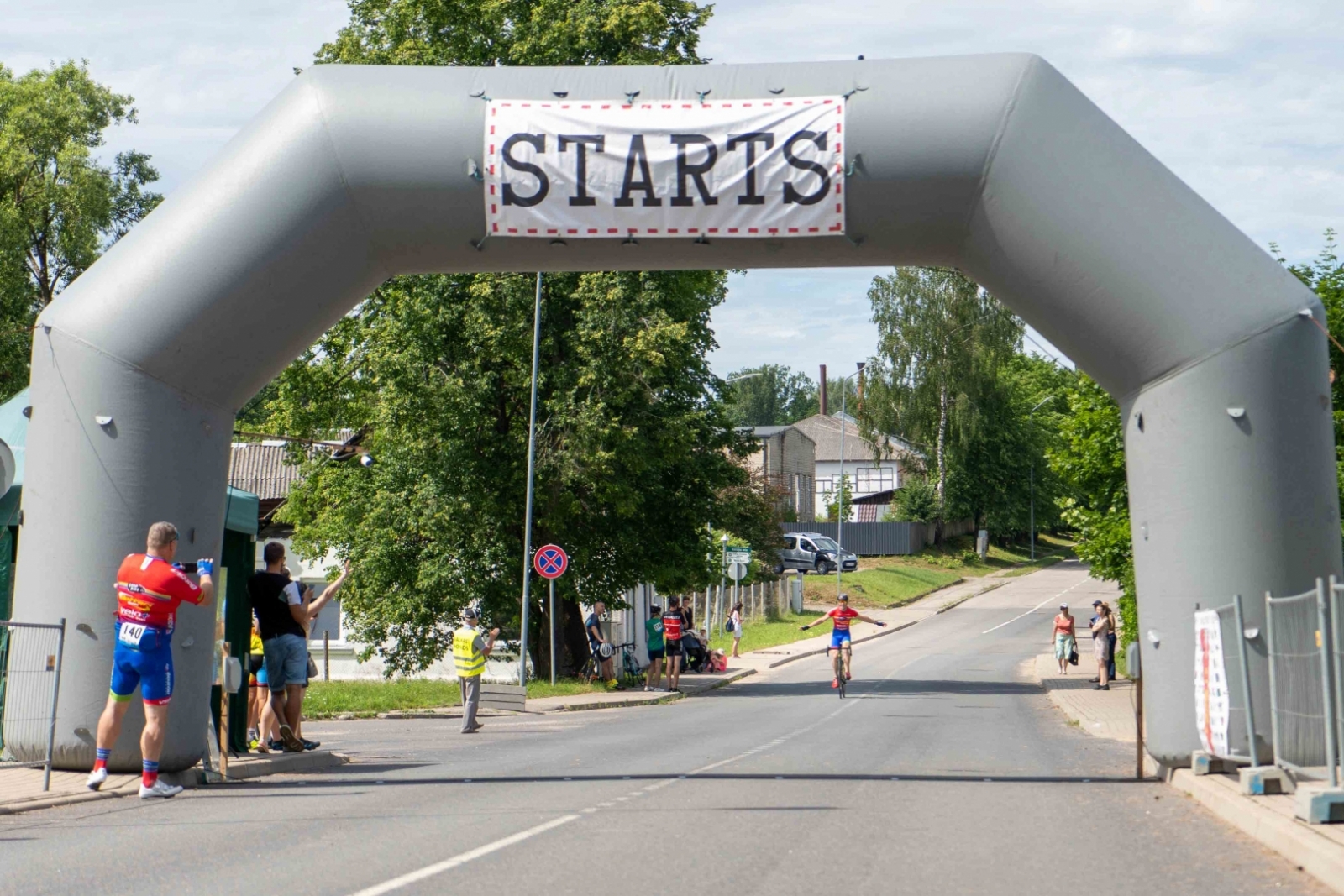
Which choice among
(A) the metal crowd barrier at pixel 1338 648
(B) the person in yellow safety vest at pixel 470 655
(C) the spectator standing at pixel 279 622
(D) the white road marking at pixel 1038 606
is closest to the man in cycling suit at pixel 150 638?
(C) the spectator standing at pixel 279 622

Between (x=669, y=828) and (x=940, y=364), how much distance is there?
6857 centimetres

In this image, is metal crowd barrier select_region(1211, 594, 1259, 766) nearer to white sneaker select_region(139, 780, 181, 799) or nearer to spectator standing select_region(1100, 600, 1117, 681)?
white sneaker select_region(139, 780, 181, 799)

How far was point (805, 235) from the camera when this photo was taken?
39.2 ft

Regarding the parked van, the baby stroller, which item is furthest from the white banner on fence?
the parked van

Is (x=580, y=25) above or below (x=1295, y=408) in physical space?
above

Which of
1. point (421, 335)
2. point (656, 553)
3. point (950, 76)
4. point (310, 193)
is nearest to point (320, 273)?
point (310, 193)

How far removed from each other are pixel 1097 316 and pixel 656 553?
2055 centimetres

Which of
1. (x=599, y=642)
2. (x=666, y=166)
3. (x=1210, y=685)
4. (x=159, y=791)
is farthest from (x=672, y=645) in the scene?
(x=159, y=791)

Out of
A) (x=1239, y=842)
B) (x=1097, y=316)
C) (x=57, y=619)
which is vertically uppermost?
(x=1097, y=316)

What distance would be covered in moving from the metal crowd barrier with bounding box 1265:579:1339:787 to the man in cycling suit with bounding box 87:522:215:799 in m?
7.22

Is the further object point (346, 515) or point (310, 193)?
point (346, 515)

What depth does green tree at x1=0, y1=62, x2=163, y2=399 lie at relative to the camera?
39781 millimetres

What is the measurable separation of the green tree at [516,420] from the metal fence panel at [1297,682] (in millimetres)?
19778

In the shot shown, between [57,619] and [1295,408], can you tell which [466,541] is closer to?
[57,619]
